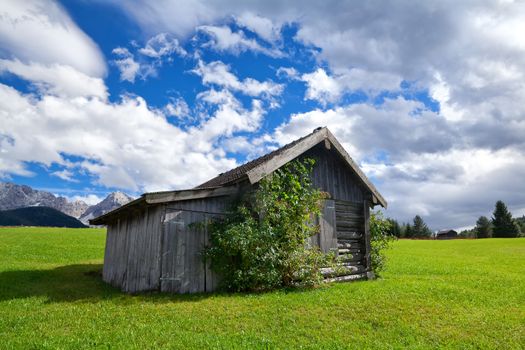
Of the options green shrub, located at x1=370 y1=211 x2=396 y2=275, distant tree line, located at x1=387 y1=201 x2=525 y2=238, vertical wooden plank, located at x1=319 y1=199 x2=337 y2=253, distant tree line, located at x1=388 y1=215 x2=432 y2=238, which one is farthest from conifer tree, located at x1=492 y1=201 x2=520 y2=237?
vertical wooden plank, located at x1=319 y1=199 x2=337 y2=253

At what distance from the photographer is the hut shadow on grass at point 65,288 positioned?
1087 cm

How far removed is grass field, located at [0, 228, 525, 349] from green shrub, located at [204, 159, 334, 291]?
0.70 m

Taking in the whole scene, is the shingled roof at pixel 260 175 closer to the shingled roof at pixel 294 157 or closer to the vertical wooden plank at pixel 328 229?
the shingled roof at pixel 294 157

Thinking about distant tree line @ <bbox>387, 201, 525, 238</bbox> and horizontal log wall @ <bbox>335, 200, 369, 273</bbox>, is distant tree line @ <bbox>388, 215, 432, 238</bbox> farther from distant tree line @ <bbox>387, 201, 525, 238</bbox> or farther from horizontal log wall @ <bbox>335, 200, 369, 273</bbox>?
horizontal log wall @ <bbox>335, 200, 369, 273</bbox>

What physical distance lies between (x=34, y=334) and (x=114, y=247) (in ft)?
28.3

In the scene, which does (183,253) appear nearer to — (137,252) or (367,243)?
(137,252)

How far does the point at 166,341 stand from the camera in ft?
23.3

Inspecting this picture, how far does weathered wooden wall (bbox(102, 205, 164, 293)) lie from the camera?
11.7 metres

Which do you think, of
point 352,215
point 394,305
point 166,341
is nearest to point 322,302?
point 394,305

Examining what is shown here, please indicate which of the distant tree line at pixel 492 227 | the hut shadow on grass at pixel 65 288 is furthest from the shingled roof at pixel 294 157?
the distant tree line at pixel 492 227

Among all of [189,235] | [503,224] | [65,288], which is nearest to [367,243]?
[189,235]

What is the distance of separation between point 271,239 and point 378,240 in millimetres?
7553

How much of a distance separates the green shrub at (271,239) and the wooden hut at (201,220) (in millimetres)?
557

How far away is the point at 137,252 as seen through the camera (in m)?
13.0
